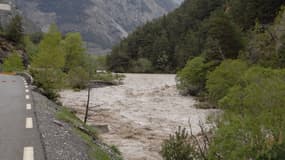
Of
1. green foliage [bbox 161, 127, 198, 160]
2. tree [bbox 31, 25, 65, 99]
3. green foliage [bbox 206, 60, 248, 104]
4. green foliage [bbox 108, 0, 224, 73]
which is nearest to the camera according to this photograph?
green foliage [bbox 161, 127, 198, 160]

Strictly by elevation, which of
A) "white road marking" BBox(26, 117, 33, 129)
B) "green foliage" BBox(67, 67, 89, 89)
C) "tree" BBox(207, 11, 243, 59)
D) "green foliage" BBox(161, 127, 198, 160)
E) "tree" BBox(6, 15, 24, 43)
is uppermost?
"tree" BBox(6, 15, 24, 43)

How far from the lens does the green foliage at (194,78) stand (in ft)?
142

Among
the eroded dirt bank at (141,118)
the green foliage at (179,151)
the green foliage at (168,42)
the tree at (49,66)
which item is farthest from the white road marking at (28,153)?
the green foliage at (168,42)

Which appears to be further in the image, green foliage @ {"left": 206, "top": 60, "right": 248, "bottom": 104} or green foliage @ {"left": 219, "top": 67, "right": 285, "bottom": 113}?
green foliage @ {"left": 206, "top": 60, "right": 248, "bottom": 104}

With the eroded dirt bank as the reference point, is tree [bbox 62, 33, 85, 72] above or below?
above

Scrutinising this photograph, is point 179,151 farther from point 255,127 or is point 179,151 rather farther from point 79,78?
point 79,78

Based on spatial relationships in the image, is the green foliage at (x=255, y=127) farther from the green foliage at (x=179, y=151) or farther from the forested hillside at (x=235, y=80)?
the green foliage at (x=179, y=151)

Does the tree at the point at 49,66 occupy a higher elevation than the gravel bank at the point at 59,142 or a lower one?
higher

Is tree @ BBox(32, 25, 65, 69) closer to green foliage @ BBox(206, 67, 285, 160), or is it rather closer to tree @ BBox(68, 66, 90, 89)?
tree @ BBox(68, 66, 90, 89)

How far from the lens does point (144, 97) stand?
4041 centimetres

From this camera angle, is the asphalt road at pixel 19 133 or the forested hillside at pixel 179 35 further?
the forested hillside at pixel 179 35

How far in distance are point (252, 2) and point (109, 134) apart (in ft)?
144

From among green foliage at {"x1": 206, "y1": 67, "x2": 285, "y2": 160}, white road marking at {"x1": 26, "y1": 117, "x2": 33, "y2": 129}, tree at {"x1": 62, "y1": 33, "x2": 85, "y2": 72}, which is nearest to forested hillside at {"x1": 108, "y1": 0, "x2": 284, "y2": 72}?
tree at {"x1": 62, "y1": 33, "x2": 85, "y2": 72}

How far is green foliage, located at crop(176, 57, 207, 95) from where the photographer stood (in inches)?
1709
